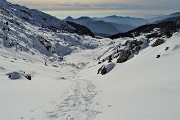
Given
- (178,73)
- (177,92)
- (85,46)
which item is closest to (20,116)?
(177,92)

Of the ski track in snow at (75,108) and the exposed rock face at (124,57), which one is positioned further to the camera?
the exposed rock face at (124,57)

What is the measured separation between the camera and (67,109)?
56.5ft

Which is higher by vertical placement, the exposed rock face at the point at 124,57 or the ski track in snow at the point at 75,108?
the ski track in snow at the point at 75,108

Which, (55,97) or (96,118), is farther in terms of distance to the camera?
(55,97)

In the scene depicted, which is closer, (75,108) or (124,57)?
(75,108)

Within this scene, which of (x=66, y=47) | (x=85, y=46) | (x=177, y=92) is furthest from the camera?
(x=85, y=46)

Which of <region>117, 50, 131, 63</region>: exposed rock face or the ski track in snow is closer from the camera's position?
the ski track in snow

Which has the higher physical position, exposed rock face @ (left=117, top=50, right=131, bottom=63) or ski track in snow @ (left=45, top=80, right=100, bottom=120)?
ski track in snow @ (left=45, top=80, right=100, bottom=120)

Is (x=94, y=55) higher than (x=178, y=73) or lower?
lower

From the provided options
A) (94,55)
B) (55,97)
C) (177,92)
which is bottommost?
(94,55)

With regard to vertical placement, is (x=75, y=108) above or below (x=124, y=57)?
above

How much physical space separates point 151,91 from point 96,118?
6854 mm

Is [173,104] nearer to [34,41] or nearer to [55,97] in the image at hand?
[55,97]

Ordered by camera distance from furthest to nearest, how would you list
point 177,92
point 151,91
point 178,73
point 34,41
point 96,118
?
point 34,41, point 178,73, point 151,91, point 177,92, point 96,118
